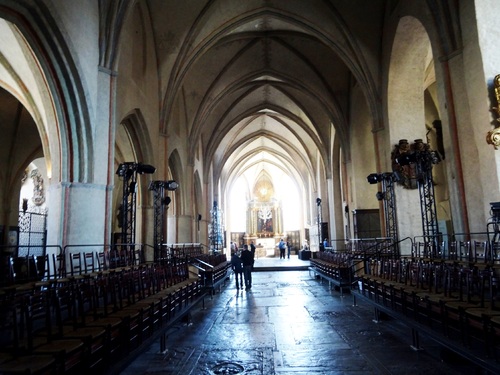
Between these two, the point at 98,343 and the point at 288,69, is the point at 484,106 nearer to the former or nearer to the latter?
the point at 98,343

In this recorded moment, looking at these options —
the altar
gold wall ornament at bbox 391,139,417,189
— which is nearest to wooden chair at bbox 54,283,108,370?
gold wall ornament at bbox 391,139,417,189

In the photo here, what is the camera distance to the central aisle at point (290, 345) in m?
4.19

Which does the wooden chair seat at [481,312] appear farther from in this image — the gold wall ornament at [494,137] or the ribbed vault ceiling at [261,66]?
the ribbed vault ceiling at [261,66]

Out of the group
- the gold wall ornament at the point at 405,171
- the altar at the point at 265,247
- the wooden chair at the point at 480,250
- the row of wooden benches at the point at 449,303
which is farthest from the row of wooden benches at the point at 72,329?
the altar at the point at 265,247

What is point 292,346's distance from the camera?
5.08 metres

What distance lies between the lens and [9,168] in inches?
542

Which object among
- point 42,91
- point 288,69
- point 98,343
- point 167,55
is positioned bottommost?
point 98,343

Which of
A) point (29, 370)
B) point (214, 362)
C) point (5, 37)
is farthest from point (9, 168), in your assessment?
point (29, 370)

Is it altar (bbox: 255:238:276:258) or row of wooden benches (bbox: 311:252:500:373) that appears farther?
altar (bbox: 255:238:276:258)

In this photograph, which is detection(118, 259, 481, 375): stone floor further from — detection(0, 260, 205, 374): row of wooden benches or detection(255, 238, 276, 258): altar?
detection(255, 238, 276, 258): altar

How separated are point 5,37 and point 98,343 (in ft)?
28.1

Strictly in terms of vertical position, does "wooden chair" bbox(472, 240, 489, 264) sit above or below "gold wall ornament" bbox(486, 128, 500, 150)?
below

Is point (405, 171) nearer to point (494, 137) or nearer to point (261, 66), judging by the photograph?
point (494, 137)

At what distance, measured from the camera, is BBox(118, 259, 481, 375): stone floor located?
4.18m
